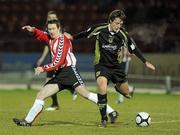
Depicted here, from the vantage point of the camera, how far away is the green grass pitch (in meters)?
12.1

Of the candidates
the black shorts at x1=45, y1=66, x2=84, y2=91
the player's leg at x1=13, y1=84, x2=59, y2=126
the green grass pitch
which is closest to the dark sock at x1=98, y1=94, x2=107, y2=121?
the green grass pitch

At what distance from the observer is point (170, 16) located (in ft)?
109

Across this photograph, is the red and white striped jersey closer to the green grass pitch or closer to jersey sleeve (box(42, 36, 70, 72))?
jersey sleeve (box(42, 36, 70, 72))

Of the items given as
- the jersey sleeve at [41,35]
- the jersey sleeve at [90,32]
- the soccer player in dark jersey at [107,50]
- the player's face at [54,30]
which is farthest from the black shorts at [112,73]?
the jersey sleeve at [41,35]

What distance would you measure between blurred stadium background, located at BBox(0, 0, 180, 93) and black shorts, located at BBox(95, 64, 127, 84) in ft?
43.0

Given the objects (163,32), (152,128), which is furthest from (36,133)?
(163,32)

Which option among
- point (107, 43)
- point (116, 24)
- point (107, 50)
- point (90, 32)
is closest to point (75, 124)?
point (107, 50)

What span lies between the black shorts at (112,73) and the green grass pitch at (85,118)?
0.96m

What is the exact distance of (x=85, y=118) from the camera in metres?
15.0

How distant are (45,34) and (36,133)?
9.69 ft

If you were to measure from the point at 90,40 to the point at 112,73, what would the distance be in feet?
53.7

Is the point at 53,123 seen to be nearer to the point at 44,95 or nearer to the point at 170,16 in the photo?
the point at 44,95

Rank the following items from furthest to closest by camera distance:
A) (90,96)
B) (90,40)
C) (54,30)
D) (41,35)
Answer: (90,40), (41,35), (90,96), (54,30)

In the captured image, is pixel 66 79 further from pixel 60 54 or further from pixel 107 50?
pixel 107 50
